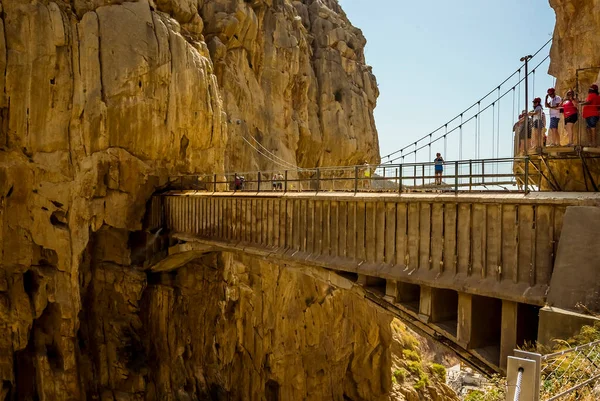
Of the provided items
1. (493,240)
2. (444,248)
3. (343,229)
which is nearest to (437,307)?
(444,248)

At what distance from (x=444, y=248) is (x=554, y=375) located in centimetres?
419

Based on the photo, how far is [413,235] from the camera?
10469 mm

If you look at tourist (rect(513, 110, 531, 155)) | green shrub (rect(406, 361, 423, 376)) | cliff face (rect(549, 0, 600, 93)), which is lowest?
green shrub (rect(406, 361, 423, 376))

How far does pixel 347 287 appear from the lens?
12.1 m

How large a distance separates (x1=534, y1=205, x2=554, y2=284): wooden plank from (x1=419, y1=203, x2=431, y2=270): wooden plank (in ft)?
7.48

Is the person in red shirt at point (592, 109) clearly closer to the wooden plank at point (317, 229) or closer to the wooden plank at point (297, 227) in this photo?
the wooden plank at point (317, 229)

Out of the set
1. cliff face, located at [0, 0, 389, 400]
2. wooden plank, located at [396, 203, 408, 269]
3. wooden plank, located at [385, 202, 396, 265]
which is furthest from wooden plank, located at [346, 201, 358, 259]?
cliff face, located at [0, 0, 389, 400]

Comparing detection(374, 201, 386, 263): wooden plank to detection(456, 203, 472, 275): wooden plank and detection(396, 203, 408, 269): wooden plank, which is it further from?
detection(456, 203, 472, 275): wooden plank

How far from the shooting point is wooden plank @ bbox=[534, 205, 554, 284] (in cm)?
802

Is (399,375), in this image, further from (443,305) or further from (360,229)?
(443,305)

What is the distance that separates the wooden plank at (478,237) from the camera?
9016mm

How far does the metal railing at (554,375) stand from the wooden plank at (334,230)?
Answer: 21.9ft

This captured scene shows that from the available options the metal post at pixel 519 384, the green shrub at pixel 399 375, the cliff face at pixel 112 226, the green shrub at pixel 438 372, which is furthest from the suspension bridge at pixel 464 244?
the green shrub at pixel 438 372

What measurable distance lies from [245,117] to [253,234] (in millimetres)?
14566
